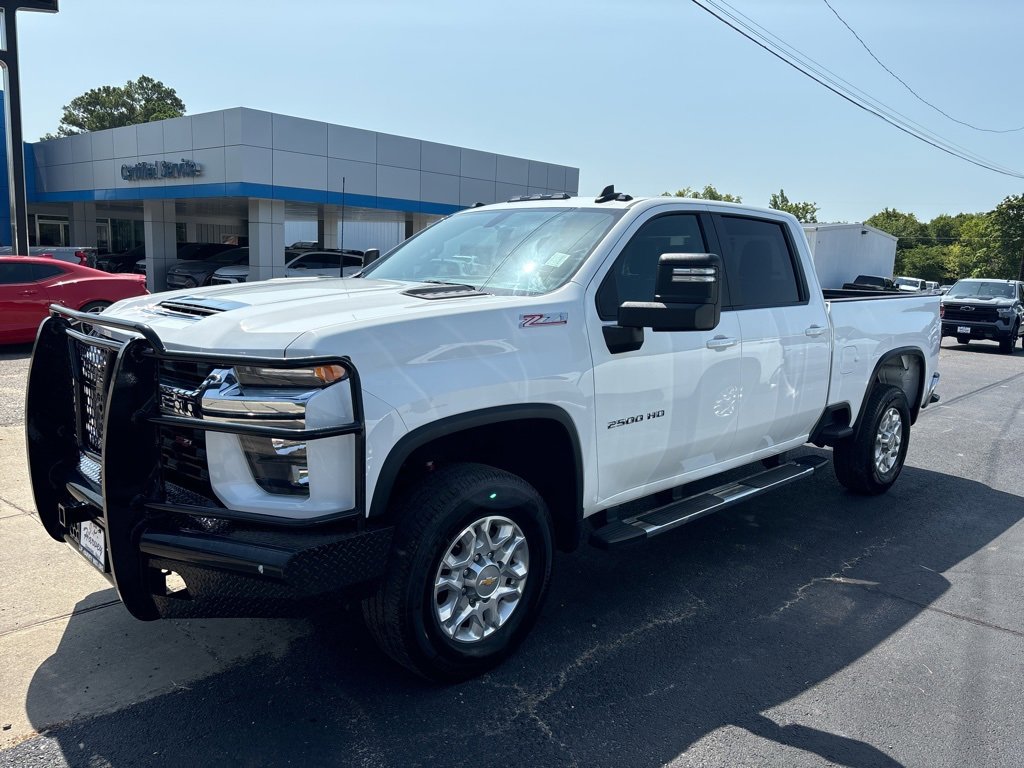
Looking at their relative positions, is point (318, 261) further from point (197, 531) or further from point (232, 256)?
point (197, 531)

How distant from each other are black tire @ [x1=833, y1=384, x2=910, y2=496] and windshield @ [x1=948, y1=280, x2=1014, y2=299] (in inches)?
660

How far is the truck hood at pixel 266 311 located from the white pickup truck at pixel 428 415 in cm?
2

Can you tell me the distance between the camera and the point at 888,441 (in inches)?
252

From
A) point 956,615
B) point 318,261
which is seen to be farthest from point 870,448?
point 318,261

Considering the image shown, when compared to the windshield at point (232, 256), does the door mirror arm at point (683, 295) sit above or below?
above

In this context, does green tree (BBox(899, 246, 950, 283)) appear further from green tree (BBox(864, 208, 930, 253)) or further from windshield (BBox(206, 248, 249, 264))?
windshield (BBox(206, 248, 249, 264))

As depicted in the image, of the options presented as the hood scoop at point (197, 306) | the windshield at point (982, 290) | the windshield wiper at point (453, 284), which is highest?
the windshield wiper at point (453, 284)

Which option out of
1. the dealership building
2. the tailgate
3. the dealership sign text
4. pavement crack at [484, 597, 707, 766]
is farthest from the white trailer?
pavement crack at [484, 597, 707, 766]

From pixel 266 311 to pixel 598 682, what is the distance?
6.83 ft

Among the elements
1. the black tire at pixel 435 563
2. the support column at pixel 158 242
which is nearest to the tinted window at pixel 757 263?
the black tire at pixel 435 563

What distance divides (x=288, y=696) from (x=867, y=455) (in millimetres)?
4657

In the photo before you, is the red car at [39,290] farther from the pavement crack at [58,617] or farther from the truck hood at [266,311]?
the truck hood at [266,311]

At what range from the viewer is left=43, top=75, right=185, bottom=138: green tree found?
72875 millimetres

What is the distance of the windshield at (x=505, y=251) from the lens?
12.9 feet
